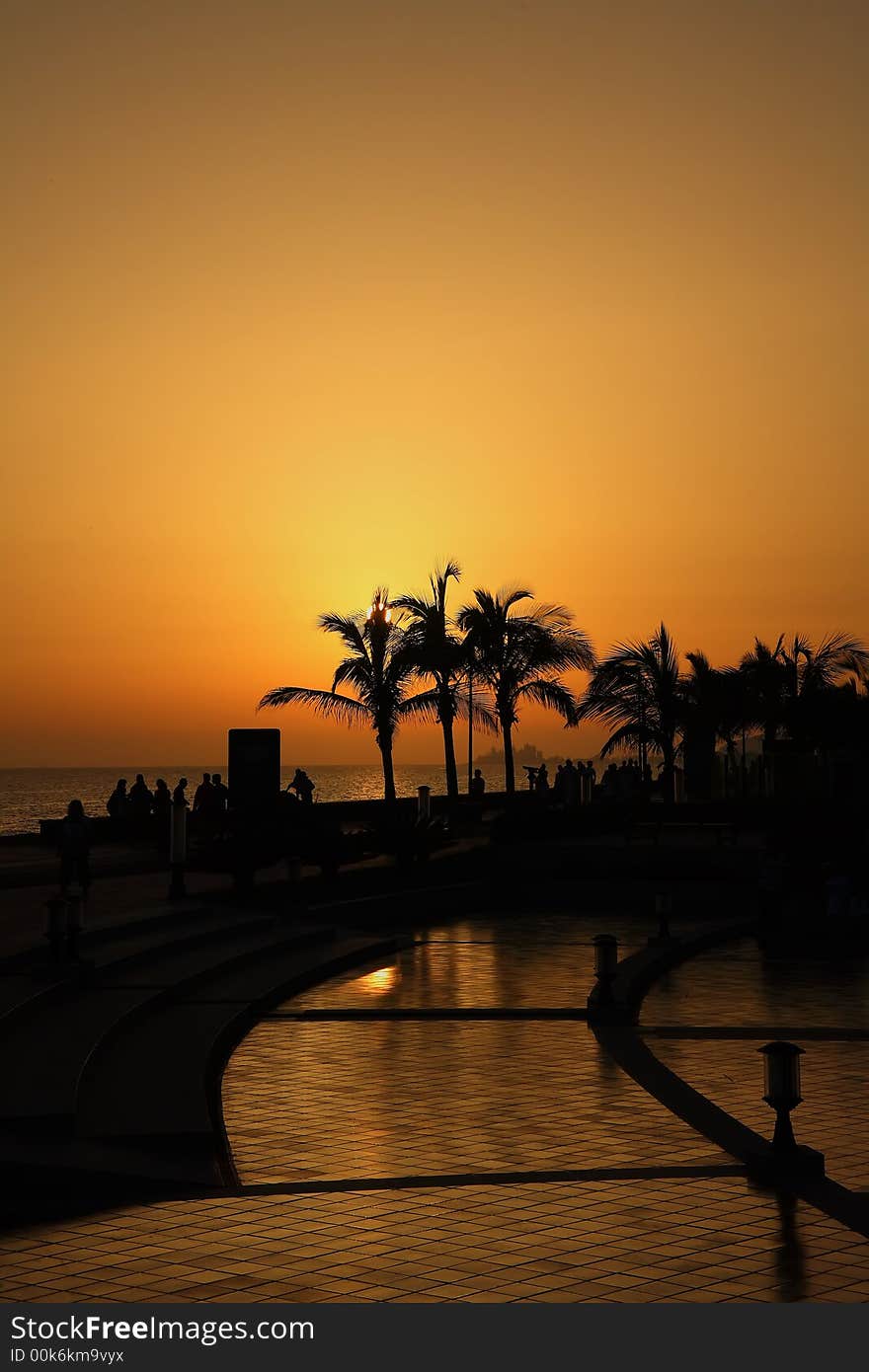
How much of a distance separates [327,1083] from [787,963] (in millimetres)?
8734

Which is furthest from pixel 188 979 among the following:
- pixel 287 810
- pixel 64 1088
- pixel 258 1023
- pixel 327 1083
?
pixel 287 810

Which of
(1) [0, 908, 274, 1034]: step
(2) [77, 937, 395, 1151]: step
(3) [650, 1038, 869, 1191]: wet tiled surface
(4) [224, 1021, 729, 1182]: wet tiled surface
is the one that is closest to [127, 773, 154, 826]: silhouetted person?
(1) [0, 908, 274, 1034]: step

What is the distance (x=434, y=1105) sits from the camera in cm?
1002

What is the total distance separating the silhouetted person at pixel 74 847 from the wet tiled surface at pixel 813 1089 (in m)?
10.5

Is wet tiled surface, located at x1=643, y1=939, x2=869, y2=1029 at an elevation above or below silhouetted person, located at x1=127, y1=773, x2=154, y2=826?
below

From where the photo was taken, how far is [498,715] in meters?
42.6

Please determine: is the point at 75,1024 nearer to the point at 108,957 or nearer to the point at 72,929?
the point at 72,929

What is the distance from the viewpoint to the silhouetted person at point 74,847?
67.1 feet

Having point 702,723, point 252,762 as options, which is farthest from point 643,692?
point 252,762

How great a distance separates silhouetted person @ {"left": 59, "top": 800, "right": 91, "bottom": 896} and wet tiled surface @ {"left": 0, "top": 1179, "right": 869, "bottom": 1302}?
13.2m

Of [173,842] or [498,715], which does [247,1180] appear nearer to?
[173,842]

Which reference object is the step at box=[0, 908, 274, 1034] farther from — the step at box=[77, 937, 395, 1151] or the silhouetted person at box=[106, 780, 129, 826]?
the silhouetted person at box=[106, 780, 129, 826]

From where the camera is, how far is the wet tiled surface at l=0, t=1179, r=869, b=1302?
6.10 m

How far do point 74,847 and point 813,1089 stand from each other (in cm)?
1269
